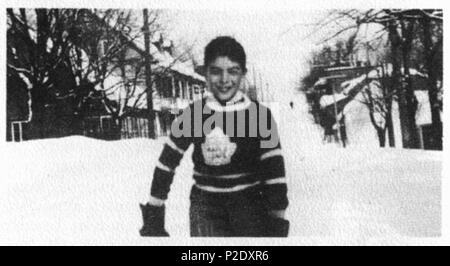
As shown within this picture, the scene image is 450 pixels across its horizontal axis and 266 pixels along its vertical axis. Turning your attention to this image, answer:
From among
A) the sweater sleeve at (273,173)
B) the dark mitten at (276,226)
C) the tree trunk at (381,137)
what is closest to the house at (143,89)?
the sweater sleeve at (273,173)

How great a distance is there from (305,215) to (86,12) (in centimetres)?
162

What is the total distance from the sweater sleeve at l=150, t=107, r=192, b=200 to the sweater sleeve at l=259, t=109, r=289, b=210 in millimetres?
395

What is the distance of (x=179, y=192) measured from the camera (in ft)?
8.43

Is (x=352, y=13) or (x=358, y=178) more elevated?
(x=352, y=13)

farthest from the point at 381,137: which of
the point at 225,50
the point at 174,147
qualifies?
the point at 174,147

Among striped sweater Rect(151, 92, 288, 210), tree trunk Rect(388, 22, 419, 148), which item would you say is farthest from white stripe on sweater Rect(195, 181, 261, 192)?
tree trunk Rect(388, 22, 419, 148)

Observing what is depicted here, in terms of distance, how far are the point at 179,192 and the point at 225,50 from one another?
0.79 meters

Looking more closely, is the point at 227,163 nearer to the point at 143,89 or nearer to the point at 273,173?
the point at 273,173

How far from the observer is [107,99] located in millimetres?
2727

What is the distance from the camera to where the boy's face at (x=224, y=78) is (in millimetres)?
2547

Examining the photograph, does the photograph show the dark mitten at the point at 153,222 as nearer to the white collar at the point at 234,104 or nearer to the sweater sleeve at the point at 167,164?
the sweater sleeve at the point at 167,164

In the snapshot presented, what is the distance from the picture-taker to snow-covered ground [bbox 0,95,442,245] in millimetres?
2621

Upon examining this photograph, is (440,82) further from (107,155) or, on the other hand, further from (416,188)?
(107,155)
